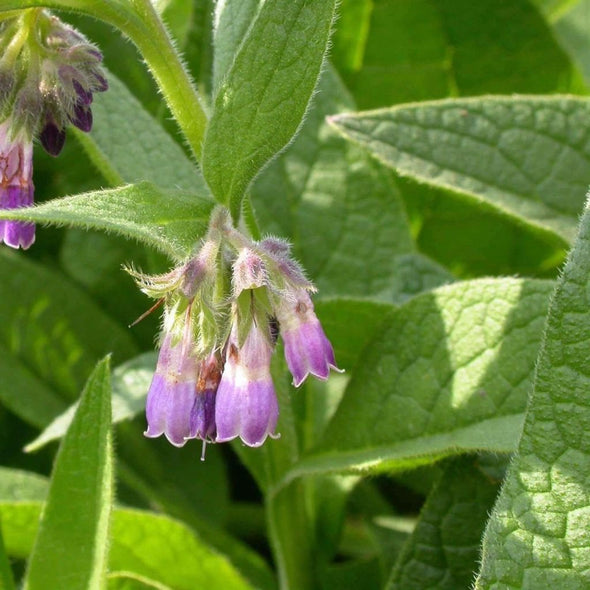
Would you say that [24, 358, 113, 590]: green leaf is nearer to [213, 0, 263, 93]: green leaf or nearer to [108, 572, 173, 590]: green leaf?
[108, 572, 173, 590]: green leaf

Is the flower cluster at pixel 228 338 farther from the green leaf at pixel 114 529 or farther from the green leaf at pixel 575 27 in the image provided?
the green leaf at pixel 575 27

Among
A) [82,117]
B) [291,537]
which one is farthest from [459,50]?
[291,537]

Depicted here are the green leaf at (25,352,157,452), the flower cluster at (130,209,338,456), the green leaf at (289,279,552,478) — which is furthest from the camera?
the green leaf at (25,352,157,452)

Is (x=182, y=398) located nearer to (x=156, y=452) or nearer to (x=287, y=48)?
(x=287, y=48)

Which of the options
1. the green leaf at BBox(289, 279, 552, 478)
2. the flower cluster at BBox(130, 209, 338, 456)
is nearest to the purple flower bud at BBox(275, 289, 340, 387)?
the flower cluster at BBox(130, 209, 338, 456)

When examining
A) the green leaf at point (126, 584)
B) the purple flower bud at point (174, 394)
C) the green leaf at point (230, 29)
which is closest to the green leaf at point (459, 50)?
the green leaf at point (230, 29)

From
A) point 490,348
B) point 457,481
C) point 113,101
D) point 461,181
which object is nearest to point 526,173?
point 461,181

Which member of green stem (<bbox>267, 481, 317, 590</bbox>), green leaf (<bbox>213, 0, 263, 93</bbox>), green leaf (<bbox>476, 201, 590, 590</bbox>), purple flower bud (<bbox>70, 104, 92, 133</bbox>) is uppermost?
green leaf (<bbox>213, 0, 263, 93</bbox>)
